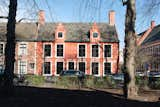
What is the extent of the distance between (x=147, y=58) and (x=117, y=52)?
72.0 ft

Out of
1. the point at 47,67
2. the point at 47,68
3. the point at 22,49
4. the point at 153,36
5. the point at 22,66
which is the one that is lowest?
the point at 47,68

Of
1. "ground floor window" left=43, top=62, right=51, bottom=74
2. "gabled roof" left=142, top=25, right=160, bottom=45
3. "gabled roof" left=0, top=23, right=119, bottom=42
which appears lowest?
"ground floor window" left=43, top=62, right=51, bottom=74

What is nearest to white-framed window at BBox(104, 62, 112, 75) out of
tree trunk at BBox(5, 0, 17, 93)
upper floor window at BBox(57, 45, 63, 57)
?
upper floor window at BBox(57, 45, 63, 57)

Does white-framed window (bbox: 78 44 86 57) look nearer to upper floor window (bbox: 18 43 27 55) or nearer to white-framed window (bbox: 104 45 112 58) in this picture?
white-framed window (bbox: 104 45 112 58)

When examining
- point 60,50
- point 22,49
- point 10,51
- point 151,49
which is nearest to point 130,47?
point 10,51

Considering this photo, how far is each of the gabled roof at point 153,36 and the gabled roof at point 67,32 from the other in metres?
34.7

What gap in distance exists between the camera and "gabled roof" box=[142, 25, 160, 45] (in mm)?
91375

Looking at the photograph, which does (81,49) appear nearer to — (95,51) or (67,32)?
(95,51)

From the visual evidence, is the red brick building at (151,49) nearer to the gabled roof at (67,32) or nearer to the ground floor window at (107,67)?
the gabled roof at (67,32)

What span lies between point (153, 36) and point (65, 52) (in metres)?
45.4

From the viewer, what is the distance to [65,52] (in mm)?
56188

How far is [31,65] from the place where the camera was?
5544cm

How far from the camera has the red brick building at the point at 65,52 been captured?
55.2m

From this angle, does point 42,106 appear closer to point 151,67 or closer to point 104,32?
point 104,32
